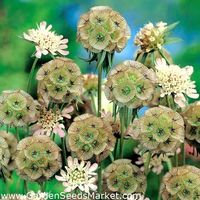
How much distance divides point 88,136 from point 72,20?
1558 mm

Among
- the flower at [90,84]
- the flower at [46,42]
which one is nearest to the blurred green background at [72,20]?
the flower at [90,84]

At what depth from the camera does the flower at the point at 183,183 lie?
895 mm

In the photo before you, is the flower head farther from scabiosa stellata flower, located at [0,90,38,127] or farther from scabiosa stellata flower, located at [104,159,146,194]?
scabiosa stellata flower, located at [0,90,38,127]

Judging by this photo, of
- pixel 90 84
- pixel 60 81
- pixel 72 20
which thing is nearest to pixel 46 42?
pixel 60 81

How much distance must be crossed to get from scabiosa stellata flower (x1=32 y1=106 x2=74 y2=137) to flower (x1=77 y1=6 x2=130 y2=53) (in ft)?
0.28

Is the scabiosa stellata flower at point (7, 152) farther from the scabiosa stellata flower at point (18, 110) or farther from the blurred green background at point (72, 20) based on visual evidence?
the blurred green background at point (72, 20)

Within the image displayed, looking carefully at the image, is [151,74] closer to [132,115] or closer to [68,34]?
[132,115]

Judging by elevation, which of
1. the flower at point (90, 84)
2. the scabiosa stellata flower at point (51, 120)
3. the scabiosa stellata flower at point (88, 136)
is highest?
the flower at point (90, 84)

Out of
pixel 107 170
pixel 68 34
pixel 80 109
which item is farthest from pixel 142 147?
pixel 68 34

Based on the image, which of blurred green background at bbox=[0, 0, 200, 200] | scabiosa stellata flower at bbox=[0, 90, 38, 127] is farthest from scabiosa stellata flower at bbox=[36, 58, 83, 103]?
blurred green background at bbox=[0, 0, 200, 200]

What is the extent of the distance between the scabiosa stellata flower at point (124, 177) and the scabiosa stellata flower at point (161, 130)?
0.05 m

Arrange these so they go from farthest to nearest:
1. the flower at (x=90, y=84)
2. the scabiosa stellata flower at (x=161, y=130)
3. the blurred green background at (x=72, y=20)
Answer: the blurred green background at (x=72, y=20), the flower at (x=90, y=84), the scabiosa stellata flower at (x=161, y=130)

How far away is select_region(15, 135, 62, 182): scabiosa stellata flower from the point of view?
91cm

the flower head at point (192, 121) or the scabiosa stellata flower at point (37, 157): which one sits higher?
the flower head at point (192, 121)
